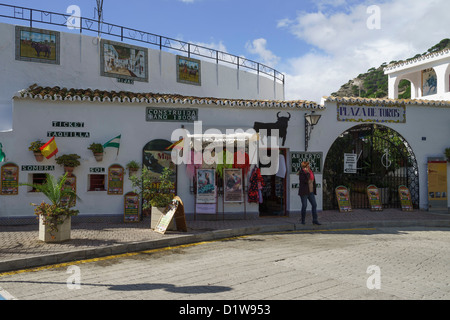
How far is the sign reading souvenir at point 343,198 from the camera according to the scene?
43.4ft

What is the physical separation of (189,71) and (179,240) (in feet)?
34.4

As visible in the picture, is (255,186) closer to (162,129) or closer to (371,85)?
(162,129)

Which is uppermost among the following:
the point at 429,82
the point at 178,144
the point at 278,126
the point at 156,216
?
the point at 429,82

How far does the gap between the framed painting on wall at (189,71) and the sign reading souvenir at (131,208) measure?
749 cm

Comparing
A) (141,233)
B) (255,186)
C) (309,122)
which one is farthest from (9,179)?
(309,122)

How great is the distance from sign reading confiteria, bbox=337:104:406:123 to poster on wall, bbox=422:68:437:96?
9.68m

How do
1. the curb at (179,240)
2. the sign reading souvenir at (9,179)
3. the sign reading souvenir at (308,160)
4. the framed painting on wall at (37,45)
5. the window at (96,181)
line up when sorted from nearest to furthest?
the curb at (179,240) → the sign reading souvenir at (9,179) → the window at (96,181) → the sign reading souvenir at (308,160) → the framed painting on wall at (37,45)

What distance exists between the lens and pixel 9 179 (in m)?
10.6

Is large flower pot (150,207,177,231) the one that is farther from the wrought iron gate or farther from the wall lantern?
the wrought iron gate

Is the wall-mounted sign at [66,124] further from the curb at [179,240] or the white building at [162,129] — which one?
the curb at [179,240]

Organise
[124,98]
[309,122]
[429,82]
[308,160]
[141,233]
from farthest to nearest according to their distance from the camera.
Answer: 1. [429,82]
2. [308,160]
3. [309,122]
4. [124,98]
5. [141,233]

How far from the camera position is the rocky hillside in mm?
47312

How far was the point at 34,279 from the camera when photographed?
19.3 ft

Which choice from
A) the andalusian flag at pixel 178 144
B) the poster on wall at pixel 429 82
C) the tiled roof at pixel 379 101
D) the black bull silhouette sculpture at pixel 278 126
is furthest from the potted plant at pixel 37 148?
the poster on wall at pixel 429 82
